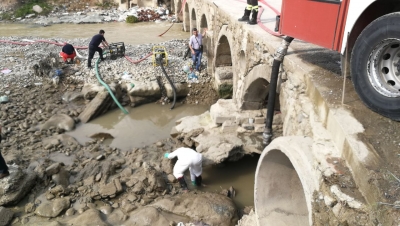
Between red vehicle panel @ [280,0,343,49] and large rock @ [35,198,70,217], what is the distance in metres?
5.45

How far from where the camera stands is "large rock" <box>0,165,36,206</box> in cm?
678

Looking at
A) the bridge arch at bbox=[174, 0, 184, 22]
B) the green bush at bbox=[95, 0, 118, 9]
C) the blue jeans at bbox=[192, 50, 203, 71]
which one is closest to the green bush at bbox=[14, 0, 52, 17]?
the green bush at bbox=[95, 0, 118, 9]

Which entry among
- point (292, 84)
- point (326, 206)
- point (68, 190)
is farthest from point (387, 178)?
point (68, 190)

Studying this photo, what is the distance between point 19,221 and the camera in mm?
6445

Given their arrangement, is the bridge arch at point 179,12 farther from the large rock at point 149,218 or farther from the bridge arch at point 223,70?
the large rock at point 149,218

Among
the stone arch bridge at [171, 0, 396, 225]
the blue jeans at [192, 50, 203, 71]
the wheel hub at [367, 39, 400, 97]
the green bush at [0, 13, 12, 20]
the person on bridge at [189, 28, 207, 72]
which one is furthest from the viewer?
the green bush at [0, 13, 12, 20]

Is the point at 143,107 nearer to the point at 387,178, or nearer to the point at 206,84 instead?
the point at 206,84

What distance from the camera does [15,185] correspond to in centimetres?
693

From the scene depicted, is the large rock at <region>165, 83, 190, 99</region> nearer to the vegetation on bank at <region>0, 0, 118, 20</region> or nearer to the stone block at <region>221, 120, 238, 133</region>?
the stone block at <region>221, 120, 238, 133</region>

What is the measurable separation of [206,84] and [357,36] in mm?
8614

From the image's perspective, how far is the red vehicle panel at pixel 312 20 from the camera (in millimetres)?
4051

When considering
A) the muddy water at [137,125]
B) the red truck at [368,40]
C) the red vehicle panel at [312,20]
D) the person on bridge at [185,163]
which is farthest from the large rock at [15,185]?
the red truck at [368,40]

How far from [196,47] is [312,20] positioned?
8053 mm

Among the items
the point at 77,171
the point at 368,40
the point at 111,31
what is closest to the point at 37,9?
the point at 111,31
